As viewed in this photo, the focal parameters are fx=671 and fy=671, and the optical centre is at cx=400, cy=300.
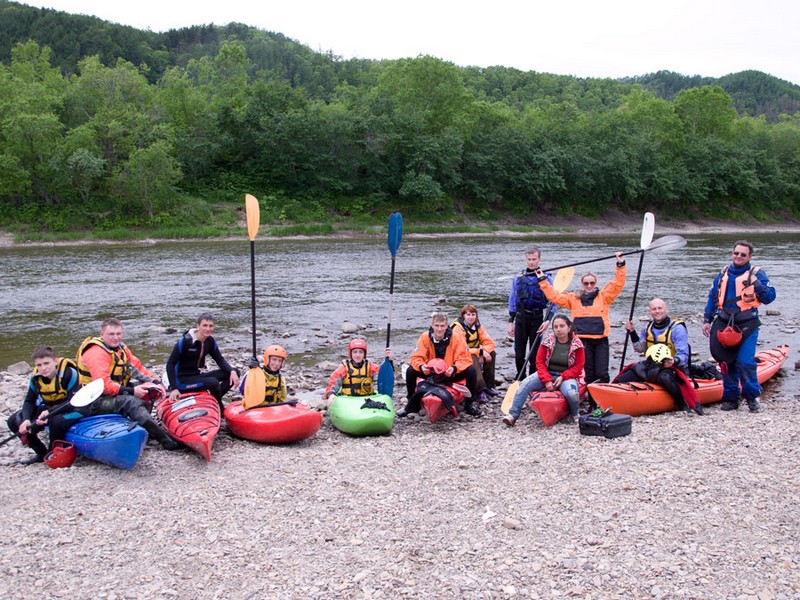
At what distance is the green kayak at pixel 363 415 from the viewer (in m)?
6.29

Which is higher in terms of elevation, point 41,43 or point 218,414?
point 41,43

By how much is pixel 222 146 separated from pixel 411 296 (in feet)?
93.4

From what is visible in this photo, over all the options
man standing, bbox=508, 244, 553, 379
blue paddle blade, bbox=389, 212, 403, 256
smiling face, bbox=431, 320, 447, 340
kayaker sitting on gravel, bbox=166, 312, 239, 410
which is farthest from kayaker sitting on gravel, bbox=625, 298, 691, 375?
kayaker sitting on gravel, bbox=166, 312, 239, 410

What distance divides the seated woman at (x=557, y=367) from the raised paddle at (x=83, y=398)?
3.65m

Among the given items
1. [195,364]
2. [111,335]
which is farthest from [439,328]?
[111,335]

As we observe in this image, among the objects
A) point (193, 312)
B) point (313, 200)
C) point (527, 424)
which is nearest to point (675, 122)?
point (313, 200)

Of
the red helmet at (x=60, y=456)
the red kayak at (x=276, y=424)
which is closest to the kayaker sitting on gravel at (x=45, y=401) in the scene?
the red helmet at (x=60, y=456)

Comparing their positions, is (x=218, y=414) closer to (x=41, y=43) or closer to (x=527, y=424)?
(x=527, y=424)

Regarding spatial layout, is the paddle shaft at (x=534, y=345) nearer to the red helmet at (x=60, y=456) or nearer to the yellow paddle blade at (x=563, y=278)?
the yellow paddle blade at (x=563, y=278)

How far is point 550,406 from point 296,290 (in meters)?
11.3

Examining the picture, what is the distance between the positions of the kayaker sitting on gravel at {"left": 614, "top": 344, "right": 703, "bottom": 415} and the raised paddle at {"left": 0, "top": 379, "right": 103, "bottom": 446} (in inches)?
202

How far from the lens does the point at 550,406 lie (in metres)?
6.30

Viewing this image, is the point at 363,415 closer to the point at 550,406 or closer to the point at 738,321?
the point at 550,406

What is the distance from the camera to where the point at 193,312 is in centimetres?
1362
